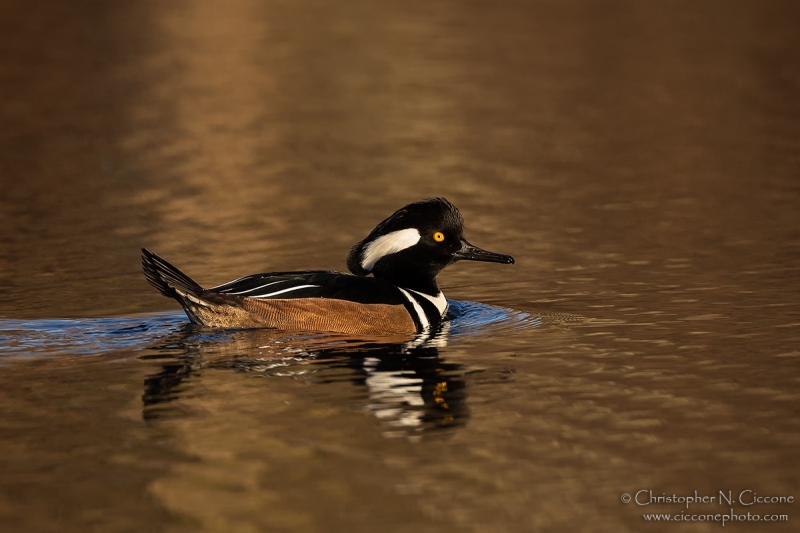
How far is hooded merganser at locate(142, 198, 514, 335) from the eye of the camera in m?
9.68

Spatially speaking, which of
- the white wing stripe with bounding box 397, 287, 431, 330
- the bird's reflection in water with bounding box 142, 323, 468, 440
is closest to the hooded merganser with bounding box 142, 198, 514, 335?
the white wing stripe with bounding box 397, 287, 431, 330

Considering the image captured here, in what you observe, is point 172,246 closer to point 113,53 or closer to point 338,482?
point 338,482

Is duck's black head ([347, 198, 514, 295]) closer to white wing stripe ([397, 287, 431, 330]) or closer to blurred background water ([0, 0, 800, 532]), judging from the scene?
white wing stripe ([397, 287, 431, 330])

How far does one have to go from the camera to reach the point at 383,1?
38.5m

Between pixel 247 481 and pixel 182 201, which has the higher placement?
pixel 182 201

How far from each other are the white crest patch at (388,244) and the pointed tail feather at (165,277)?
5.63 feet

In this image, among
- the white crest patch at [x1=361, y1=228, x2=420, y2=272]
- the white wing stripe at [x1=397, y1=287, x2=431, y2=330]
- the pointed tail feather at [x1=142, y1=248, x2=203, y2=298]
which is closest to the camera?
the pointed tail feather at [x1=142, y1=248, x2=203, y2=298]

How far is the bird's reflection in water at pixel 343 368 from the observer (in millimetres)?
7781

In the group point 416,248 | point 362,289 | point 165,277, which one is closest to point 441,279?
point 416,248

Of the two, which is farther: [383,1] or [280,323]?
[383,1]

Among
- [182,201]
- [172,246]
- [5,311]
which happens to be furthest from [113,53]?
A: [5,311]

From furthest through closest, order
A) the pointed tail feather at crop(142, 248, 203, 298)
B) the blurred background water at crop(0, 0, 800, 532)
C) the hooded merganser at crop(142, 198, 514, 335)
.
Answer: the hooded merganser at crop(142, 198, 514, 335) → the pointed tail feather at crop(142, 248, 203, 298) → the blurred background water at crop(0, 0, 800, 532)

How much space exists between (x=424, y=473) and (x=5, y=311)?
5094mm

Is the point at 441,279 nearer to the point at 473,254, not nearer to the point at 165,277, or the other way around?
the point at 473,254
